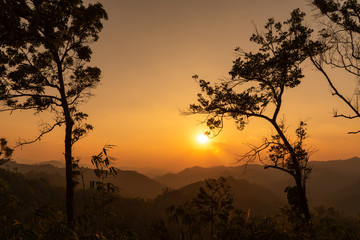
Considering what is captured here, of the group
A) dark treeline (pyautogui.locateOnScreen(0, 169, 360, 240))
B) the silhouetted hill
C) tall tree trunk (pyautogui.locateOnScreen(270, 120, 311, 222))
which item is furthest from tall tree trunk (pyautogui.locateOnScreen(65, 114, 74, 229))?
the silhouetted hill

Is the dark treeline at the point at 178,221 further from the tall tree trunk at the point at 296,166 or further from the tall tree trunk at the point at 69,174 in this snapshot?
the tall tree trunk at the point at 296,166

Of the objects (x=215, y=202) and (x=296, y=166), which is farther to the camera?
(x=215, y=202)

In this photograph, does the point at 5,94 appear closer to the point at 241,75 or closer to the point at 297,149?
the point at 241,75

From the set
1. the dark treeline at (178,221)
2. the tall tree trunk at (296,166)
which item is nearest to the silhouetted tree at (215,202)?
the dark treeline at (178,221)

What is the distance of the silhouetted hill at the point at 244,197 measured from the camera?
135125mm

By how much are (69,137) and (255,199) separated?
6873 inches

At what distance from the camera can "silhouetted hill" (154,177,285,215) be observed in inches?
5320

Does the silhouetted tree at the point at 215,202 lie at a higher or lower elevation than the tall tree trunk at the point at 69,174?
lower

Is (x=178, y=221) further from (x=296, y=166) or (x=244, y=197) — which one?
(x=244, y=197)

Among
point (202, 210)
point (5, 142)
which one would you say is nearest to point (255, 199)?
point (202, 210)

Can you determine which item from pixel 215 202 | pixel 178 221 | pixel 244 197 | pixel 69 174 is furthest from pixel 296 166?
pixel 244 197

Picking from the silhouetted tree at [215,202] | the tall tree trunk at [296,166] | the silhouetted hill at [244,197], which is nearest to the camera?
the tall tree trunk at [296,166]

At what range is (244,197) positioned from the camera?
545 feet

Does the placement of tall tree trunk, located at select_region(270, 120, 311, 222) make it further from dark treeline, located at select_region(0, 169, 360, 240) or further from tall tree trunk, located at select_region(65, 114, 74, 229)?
tall tree trunk, located at select_region(65, 114, 74, 229)
